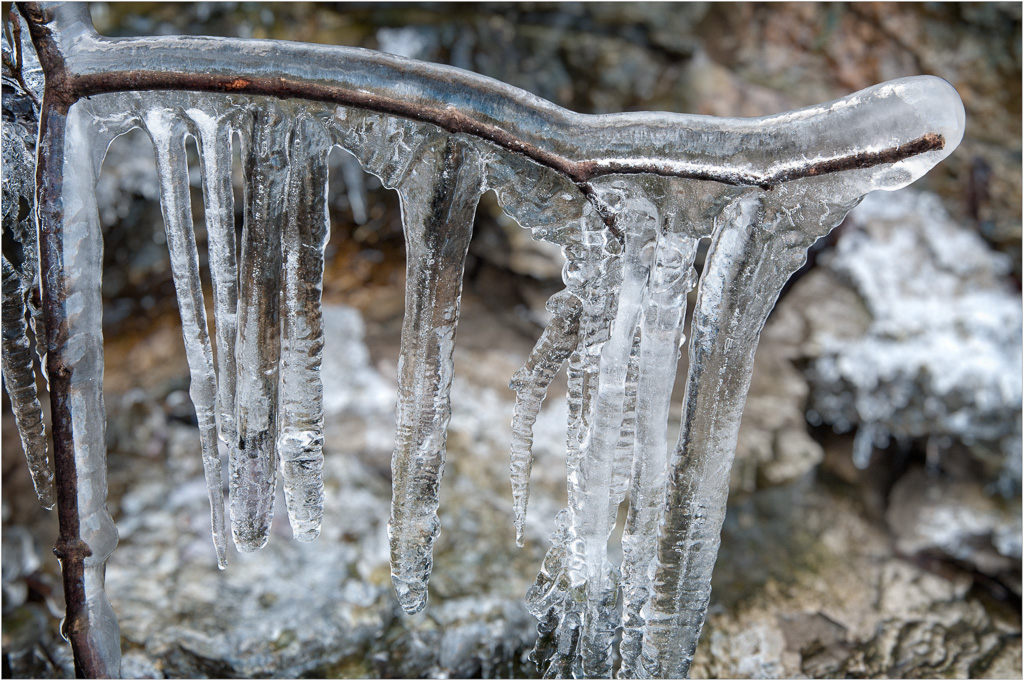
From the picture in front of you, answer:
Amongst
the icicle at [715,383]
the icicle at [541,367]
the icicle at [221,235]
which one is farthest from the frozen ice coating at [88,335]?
the icicle at [715,383]

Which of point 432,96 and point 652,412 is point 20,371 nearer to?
point 432,96

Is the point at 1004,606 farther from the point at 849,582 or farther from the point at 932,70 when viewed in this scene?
the point at 932,70

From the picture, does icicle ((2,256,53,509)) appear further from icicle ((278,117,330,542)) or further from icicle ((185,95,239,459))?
icicle ((278,117,330,542))

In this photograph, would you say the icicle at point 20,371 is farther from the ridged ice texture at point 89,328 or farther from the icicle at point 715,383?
the icicle at point 715,383

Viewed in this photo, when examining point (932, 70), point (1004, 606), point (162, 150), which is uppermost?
point (932, 70)

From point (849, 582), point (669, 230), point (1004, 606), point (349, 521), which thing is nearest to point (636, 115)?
point (669, 230)

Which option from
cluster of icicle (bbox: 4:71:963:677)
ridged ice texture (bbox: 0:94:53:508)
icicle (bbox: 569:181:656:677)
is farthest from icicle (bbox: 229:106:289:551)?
icicle (bbox: 569:181:656:677)

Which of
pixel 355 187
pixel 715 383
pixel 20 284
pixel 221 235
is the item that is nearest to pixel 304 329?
pixel 221 235
